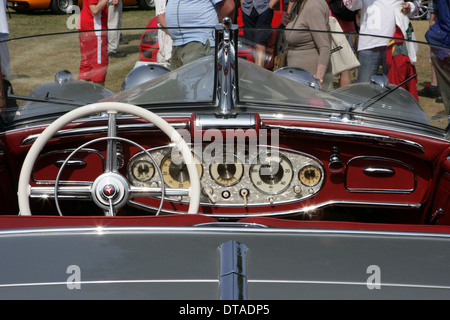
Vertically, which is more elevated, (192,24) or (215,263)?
(192,24)

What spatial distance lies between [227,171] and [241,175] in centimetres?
7

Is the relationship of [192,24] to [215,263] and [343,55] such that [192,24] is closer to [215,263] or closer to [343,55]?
[343,55]

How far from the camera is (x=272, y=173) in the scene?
2.97 meters

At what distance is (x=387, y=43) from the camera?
3240 mm

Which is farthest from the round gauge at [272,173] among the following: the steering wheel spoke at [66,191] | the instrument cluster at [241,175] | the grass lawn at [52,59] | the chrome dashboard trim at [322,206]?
the grass lawn at [52,59]

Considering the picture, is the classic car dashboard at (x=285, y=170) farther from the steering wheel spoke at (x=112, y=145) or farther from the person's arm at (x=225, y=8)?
the person's arm at (x=225, y=8)

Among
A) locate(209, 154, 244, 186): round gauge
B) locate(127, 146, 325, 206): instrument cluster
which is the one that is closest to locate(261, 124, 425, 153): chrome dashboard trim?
locate(127, 146, 325, 206): instrument cluster

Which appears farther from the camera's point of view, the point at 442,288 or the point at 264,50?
the point at 264,50

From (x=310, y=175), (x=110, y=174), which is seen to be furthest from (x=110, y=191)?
(x=310, y=175)

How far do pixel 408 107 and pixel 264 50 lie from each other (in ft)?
2.70

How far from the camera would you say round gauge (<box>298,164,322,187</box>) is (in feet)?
9.82

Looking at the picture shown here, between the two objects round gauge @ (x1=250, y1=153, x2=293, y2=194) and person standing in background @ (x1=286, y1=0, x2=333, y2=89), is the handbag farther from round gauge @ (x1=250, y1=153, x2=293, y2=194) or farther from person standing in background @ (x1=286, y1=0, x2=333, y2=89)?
round gauge @ (x1=250, y1=153, x2=293, y2=194)
